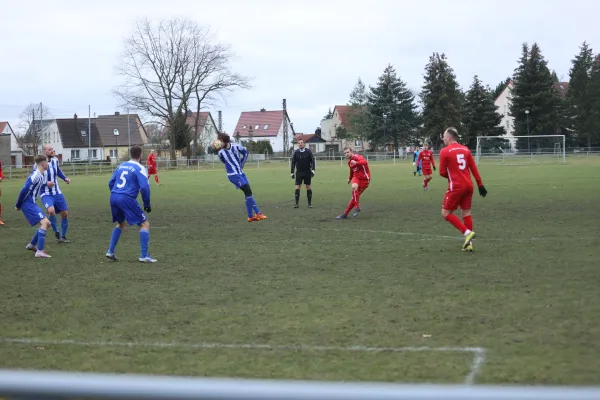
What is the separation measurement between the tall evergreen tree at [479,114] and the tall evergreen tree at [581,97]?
9122 millimetres

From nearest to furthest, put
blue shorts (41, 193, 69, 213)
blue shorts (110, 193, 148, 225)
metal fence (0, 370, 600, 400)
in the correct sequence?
metal fence (0, 370, 600, 400) → blue shorts (110, 193, 148, 225) → blue shorts (41, 193, 69, 213)

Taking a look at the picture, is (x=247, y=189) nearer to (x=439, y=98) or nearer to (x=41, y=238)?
(x=41, y=238)

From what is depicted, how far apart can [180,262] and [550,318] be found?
19.7ft

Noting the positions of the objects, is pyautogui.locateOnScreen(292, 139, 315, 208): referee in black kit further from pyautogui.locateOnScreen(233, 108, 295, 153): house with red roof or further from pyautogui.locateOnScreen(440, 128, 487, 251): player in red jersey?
pyautogui.locateOnScreen(233, 108, 295, 153): house with red roof

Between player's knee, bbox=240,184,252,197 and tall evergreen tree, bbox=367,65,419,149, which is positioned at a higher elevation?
tall evergreen tree, bbox=367,65,419,149

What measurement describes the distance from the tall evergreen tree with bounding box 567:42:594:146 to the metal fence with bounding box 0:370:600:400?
3302 inches

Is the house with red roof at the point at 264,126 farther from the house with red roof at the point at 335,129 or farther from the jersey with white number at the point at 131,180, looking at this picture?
the jersey with white number at the point at 131,180

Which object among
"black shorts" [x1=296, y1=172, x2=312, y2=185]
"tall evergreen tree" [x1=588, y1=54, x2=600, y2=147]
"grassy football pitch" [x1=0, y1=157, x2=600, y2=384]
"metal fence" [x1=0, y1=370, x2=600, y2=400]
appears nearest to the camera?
"metal fence" [x1=0, y1=370, x2=600, y2=400]

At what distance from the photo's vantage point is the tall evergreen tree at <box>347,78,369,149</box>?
9912 cm

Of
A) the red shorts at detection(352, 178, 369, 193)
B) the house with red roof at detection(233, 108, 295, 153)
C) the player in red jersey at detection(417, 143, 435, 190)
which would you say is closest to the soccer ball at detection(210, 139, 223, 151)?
the red shorts at detection(352, 178, 369, 193)

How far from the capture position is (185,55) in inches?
2749

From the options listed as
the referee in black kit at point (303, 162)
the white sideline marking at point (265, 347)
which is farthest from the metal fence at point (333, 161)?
the white sideline marking at point (265, 347)

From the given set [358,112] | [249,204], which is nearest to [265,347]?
[249,204]

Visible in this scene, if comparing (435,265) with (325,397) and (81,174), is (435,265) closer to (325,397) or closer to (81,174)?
(325,397)
